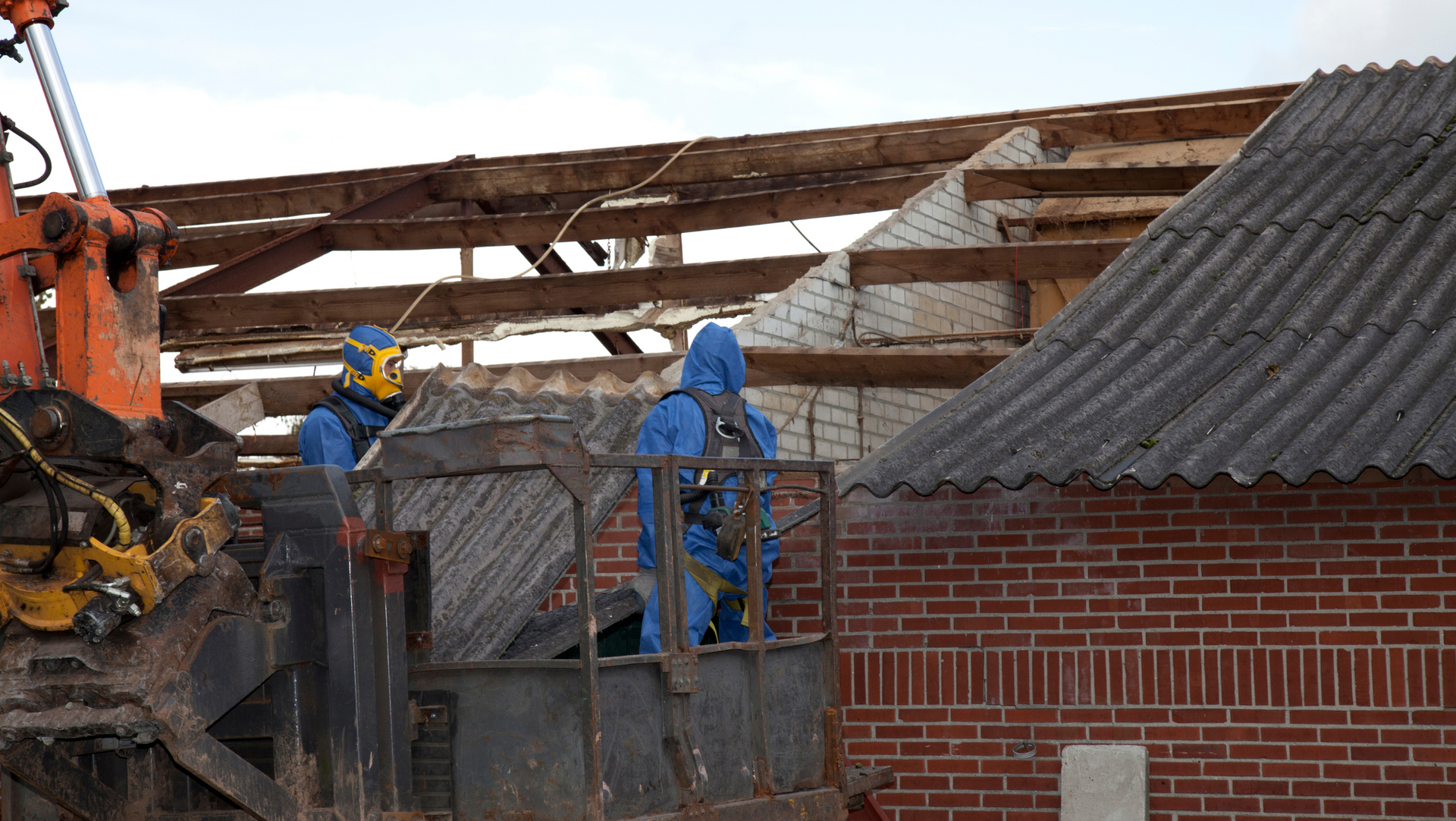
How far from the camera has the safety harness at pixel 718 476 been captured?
5480mm

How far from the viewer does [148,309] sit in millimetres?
4590

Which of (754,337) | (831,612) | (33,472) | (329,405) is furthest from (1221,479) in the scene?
(33,472)

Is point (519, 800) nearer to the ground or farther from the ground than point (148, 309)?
nearer to the ground

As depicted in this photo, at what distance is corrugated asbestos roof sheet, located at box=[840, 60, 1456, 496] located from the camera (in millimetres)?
6004

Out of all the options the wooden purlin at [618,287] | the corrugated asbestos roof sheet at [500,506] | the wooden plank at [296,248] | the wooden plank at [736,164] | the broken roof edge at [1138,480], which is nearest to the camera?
the broken roof edge at [1138,480]

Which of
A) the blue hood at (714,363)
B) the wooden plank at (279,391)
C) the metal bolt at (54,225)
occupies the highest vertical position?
the metal bolt at (54,225)

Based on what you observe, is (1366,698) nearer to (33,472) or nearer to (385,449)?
(385,449)

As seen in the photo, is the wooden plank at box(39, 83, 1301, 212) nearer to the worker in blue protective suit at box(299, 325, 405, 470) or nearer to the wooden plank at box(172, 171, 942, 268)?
the wooden plank at box(172, 171, 942, 268)

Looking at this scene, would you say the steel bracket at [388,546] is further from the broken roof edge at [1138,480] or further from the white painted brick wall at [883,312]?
the white painted brick wall at [883,312]

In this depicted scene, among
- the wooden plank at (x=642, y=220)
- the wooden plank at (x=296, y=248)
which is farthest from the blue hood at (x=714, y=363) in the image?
the wooden plank at (x=296, y=248)

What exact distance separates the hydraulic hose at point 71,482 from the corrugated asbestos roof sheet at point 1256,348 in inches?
130

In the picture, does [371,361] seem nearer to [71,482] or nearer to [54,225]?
[54,225]

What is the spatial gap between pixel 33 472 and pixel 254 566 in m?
0.72

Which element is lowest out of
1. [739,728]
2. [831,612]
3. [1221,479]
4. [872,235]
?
→ [739,728]
